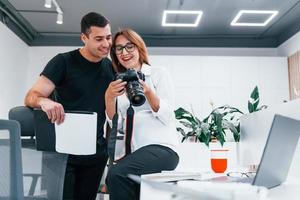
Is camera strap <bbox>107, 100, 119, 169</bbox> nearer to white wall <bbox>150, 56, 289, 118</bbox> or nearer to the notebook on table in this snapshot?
the notebook on table

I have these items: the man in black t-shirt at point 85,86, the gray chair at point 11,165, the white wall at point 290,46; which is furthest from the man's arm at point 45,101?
the white wall at point 290,46

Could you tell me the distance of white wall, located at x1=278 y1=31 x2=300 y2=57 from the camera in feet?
15.3

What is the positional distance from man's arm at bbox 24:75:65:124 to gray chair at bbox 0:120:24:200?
1.05 feet

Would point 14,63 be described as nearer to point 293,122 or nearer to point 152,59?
point 152,59

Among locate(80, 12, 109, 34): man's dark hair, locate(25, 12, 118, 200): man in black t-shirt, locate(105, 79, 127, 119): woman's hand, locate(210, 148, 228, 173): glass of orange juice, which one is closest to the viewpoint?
locate(105, 79, 127, 119): woman's hand

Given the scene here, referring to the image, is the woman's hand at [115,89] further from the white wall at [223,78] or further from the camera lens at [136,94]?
the white wall at [223,78]

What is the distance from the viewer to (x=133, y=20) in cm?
465

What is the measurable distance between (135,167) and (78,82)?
2.41ft

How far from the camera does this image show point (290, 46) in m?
4.83

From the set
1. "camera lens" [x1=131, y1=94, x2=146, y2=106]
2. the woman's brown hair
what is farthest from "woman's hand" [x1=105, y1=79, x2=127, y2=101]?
the woman's brown hair

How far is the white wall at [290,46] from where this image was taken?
4.66 meters

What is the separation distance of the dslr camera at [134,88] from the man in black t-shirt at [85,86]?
0.50 m

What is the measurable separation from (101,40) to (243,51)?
372cm

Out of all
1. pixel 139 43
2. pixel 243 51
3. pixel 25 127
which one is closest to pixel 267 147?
pixel 139 43
